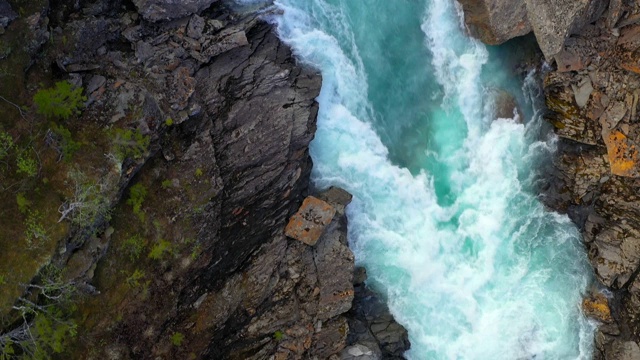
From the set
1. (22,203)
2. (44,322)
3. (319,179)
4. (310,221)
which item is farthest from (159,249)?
(319,179)

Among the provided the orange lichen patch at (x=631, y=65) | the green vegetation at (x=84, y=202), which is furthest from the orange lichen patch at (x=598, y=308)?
the green vegetation at (x=84, y=202)

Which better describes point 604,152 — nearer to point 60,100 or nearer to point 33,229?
point 60,100

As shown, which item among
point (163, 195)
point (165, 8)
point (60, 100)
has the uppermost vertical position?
point (165, 8)

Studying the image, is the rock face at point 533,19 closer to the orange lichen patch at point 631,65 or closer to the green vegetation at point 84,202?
the orange lichen patch at point 631,65

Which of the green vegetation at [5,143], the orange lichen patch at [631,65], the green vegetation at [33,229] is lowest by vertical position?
the green vegetation at [33,229]

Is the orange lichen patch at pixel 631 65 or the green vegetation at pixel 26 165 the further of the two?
the orange lichen patch at pixel 631 65

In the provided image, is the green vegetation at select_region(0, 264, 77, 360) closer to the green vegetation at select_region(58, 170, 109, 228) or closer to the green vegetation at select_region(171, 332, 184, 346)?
the green vegetation at select_region(58, 170, 109, 228)
